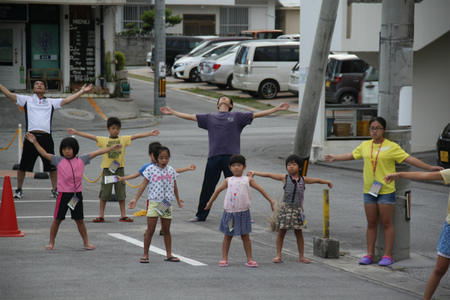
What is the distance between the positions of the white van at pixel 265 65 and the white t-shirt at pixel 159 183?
23.1 metres

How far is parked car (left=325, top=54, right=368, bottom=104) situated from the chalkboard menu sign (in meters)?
9.19

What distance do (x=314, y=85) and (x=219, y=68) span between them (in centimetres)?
2356

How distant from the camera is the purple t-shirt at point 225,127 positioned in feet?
35.5

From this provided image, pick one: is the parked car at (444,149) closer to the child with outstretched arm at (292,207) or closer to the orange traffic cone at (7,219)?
the child with outstretched arm at (292,207)

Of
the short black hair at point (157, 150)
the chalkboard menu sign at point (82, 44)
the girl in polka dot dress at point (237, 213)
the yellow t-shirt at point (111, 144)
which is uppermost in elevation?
the chalkboard menu sign at point (82, 44)

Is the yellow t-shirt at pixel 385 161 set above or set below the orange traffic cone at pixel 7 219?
above

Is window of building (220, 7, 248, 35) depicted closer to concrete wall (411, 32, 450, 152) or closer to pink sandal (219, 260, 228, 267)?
concrete wall (411, 32, 450, 152)

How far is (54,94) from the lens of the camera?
27484 mm

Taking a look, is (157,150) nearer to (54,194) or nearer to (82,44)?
(54,194)

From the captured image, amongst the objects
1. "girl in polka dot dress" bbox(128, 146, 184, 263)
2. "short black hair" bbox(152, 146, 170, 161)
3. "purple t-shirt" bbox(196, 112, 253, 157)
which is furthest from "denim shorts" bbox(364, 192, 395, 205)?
"purple t-shirt" bbox(196, 112, 253, 157)

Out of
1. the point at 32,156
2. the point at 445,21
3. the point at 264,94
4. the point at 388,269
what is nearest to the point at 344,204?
the point at 388,269

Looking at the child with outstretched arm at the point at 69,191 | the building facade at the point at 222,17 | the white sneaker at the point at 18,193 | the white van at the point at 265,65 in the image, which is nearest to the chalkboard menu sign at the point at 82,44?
the white van at the point at 265,65

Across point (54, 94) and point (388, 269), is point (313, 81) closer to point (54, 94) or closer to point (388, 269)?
point (388, 269)

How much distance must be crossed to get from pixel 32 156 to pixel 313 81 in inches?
191
